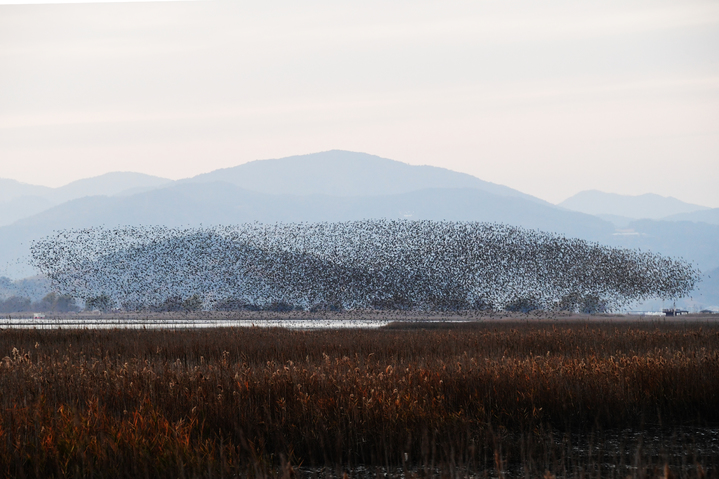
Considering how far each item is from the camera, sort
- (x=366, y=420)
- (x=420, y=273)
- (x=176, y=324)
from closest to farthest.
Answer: (x=366, y=420) → (x=176, y=324) → (x=420, y=273)

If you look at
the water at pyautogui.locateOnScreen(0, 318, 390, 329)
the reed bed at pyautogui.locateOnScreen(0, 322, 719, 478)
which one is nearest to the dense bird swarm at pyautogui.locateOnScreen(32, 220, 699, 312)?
the water at pyautogui.locateOnScreen(0, 318, 390, 329)

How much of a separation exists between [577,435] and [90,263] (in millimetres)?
153565

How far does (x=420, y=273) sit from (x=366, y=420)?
102m

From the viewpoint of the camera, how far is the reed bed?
8.60 metres

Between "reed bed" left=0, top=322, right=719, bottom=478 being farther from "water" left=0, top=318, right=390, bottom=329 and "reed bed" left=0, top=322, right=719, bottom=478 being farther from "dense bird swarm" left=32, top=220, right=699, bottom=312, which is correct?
"dense bird swarm" left=32, top=220, right=699, bottom=312

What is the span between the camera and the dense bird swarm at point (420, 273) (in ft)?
326

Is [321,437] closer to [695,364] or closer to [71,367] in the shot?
[71,367]

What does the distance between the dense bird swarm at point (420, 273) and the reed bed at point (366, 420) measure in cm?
8345

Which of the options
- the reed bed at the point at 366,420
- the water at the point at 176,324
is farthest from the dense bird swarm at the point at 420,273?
the reed bed at the point at 366,420

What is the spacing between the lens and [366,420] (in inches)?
422

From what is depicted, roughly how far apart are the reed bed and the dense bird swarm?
83.4 metres

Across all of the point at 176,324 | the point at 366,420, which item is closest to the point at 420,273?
the point at 176,324

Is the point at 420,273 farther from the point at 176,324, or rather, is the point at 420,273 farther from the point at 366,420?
the point at 366,420

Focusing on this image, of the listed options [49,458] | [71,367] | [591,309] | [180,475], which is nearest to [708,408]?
[180,475]
